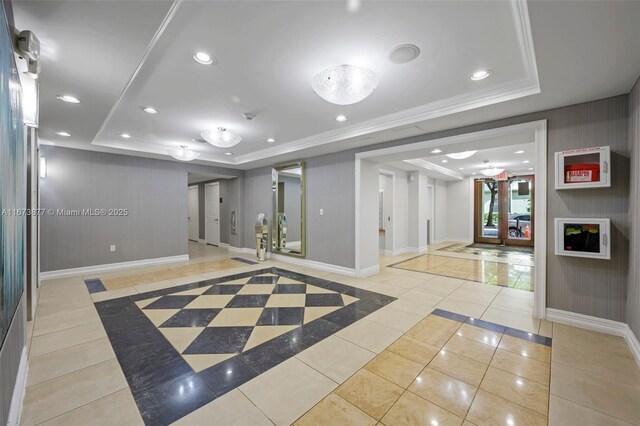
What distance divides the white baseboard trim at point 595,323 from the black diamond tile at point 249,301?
359cm

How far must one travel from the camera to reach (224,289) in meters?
4.27

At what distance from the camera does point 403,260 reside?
6.72 m

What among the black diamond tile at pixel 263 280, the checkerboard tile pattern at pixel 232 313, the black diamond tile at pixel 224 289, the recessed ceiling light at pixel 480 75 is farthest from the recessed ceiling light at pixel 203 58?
the black diamond tile at pixel 263 280

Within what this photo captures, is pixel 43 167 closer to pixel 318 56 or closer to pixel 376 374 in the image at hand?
pixel 318 56

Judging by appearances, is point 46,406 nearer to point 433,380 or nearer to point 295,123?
point 433,380

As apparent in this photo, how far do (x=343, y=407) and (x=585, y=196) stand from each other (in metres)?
3.41

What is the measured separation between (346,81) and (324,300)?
2.83m

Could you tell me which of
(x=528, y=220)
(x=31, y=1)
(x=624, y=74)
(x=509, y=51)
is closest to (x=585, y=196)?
(x=624, y=74)

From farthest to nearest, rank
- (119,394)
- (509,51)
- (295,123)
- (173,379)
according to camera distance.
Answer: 1. (295,123)
2. (509,51)
3. (173,379)
4. (119,394)

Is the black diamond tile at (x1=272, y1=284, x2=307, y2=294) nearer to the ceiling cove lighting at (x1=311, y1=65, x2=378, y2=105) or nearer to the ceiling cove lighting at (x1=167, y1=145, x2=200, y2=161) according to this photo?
the ceiling cove lighting at (x1=311, y1=65, x2=378, y2=105)

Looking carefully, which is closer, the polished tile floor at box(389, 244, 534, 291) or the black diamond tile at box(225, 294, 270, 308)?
the black diamond tile at box(225, 294, 270, 308)

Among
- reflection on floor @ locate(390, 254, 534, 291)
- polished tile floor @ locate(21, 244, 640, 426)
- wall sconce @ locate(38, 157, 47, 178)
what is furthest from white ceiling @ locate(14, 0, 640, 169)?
reflection on floor @ locate(390, 254, 534, 291)

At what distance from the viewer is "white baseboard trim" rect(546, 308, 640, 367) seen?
8.37 ft

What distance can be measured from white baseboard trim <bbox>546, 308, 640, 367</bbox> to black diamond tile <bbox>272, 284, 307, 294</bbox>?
127 inches
